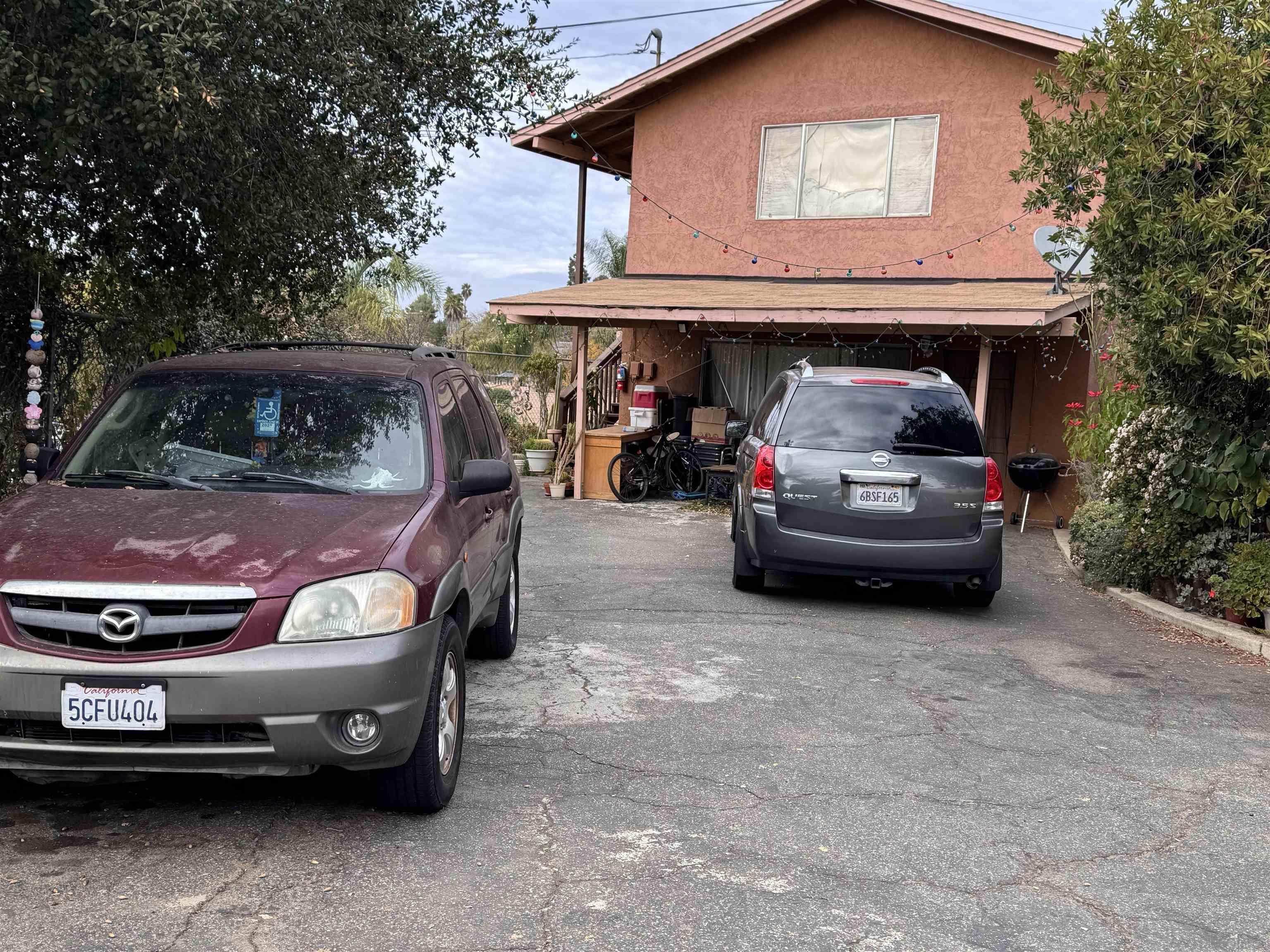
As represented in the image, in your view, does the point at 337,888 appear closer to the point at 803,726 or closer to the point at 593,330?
the point at 803,726

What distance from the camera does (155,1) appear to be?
650 cm

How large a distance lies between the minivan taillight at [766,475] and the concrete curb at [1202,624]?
329cm

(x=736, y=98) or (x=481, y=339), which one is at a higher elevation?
(x=736, y=98)

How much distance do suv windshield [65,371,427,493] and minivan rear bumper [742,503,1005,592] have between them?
3.98 metres

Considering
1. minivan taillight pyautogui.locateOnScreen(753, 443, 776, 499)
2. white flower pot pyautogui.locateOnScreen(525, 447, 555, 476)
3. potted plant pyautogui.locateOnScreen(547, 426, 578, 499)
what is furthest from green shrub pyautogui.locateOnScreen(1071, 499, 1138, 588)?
white flower pot pyautogui.locateOnScreen(525, 447, 555, 476)

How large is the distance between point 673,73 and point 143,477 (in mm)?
14039

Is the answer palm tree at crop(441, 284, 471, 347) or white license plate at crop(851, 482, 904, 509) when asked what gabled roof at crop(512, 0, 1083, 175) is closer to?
white license plate at crop(851, 482, 904, 509)

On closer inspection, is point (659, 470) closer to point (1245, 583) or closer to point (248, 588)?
point (1245, 583)

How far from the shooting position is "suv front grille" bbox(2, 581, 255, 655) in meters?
3.88

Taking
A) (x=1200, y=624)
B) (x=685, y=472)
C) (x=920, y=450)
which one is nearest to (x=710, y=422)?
(x=685, y=472)

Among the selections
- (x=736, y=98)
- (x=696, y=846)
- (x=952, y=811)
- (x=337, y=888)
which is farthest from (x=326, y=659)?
(x=736, y=98)

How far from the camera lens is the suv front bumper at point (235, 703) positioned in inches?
151

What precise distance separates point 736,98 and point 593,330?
65.4 feet

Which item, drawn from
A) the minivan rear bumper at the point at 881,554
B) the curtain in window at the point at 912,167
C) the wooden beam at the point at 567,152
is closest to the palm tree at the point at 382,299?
the wooden beam at the point at 567,152
